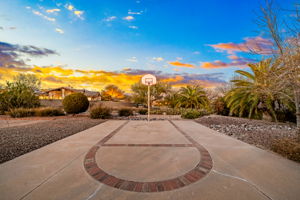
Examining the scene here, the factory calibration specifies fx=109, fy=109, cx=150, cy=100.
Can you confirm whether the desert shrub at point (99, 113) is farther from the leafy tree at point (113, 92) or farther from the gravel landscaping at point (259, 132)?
the leafy tree at point (113, 92)

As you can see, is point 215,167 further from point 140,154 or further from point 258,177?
point 140,154

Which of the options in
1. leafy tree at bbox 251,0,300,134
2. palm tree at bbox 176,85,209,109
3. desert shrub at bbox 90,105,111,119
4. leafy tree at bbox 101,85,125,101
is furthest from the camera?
leafy tree at bbox 101,85,125,101

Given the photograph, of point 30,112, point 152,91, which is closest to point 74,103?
point 30,112

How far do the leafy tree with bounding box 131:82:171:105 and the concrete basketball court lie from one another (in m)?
16.1

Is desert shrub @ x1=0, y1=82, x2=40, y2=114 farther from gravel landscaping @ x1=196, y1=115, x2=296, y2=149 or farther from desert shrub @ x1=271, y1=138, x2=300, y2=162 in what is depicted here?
desert shrub @ x1=271, y1=138, x2=300, y2=162

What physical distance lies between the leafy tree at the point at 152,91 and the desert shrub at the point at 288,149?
53.4 feet

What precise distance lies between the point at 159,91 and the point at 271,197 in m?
17.5

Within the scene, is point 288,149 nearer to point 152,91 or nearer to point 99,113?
point 99,113

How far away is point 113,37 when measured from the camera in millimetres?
10352

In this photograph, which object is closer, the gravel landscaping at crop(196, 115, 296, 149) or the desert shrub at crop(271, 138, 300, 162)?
the desert shrub at crop(271, 138, 300, 162)

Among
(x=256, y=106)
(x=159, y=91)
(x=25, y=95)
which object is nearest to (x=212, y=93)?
(x=159, y=91)

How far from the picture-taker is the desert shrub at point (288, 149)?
2122 millimetres

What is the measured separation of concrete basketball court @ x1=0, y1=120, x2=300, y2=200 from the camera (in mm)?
1325

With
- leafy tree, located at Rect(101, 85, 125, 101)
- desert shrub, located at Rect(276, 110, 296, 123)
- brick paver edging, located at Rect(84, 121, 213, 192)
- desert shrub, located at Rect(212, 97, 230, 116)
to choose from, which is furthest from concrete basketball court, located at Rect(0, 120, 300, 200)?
leafy tree, located at Rect(101, 85, 125, 101)
